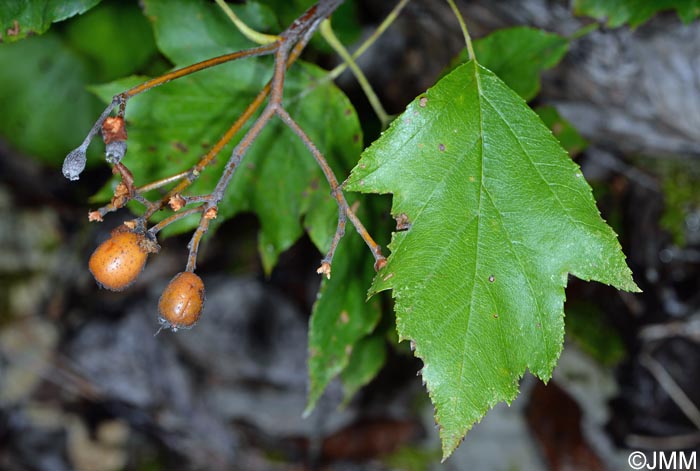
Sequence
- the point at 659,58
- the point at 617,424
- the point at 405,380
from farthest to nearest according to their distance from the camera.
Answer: the point at 405,380
the point at 617,424
the point at 659,58

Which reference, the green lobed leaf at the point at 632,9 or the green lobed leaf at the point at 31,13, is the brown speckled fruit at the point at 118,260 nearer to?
the green lobed leaf at the point at 31,13

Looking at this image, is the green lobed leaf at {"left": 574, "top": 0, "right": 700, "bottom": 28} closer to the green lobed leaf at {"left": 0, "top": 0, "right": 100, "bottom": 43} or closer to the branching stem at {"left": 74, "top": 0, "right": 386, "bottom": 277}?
the branching stem at {"left": 74, "top": 0, "right": 386, "bottom": 277}

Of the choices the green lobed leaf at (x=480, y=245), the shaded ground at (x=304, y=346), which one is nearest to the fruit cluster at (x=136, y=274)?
the green lobed leaf at (x=480, y=245)

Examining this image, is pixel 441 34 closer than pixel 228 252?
Yes

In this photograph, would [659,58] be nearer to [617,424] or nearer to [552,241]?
[552,241]

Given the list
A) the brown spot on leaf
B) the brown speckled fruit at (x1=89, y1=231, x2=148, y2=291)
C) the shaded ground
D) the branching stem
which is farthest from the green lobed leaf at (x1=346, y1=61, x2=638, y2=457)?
the shaded ground

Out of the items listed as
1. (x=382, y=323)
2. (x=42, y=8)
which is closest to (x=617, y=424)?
(x=382, y=323)
